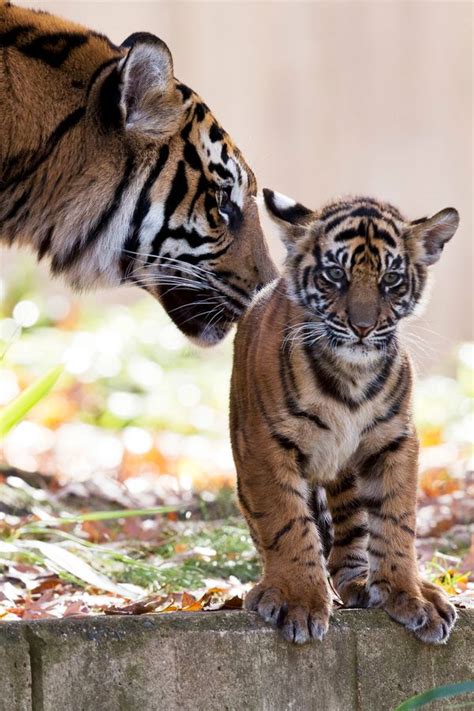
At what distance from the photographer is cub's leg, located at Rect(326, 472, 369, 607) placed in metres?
3.71

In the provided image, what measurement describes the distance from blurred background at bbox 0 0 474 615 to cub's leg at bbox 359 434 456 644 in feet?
5.15

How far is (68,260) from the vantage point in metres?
3.96

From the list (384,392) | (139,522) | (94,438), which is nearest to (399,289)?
(384,392)

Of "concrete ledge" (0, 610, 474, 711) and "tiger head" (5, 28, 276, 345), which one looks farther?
"tiger head" (5, 28, 276, 345)

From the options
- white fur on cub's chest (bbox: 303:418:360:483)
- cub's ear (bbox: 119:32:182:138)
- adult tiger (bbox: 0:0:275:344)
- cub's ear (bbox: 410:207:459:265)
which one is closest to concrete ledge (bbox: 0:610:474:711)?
white fur on cub's chest (bbox: 303:418:360:483)

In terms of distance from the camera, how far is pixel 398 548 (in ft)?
11.0

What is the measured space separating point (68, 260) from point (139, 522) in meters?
1.83

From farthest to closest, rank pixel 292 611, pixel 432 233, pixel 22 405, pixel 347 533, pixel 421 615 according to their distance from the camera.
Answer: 1. pixel 22 405
2. pixel 347 533
3. pixel 432 233
4. pixel 421 615
5. pixel 292 611

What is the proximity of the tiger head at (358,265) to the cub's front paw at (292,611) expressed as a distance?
0.65 m

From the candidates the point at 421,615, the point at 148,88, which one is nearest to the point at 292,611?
the point at 421,615

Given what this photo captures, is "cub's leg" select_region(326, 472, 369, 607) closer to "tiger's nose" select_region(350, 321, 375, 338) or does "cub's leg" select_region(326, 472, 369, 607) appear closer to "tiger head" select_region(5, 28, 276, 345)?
"tiger's nose" select_region(350, 321, 375, 338)

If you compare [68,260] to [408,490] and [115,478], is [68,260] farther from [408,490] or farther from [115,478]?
[115,478]

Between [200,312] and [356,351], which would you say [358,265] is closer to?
[356,351]

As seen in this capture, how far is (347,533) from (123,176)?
1257 millimetres
